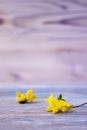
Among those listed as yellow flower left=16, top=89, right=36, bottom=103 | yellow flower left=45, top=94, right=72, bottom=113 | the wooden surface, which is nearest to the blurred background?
yellow flower left=16, top=89, right=36, bottom=103

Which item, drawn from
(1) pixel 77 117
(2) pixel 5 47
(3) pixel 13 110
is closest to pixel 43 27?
(2) pixel 5 47

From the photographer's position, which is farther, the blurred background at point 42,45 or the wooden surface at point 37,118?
the blurred background at point 42,45

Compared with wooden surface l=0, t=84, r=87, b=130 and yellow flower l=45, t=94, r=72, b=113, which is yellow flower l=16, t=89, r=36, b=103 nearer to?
wooden surface l=0, t=84, r=87, b=130

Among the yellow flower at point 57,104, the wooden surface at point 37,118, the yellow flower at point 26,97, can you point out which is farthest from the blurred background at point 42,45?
the yellow flower at point 57,104

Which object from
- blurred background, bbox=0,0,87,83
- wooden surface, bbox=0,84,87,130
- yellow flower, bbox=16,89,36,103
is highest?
blurred background, bbox=0,0,87,83

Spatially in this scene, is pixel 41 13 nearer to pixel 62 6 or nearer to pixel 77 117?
pixel 62 6

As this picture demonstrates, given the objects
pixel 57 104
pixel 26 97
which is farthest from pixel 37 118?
pixel 26 97

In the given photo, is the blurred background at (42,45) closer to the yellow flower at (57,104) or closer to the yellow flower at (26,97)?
the yellow flower at (26,97)

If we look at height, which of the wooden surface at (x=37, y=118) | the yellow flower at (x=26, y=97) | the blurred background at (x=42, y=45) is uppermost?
the blurred background at (x=42, y=45)

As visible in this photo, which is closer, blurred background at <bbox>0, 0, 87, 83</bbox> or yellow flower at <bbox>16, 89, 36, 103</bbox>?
yellow flower at <bbox>16, 89, 36, 103</bbox>
